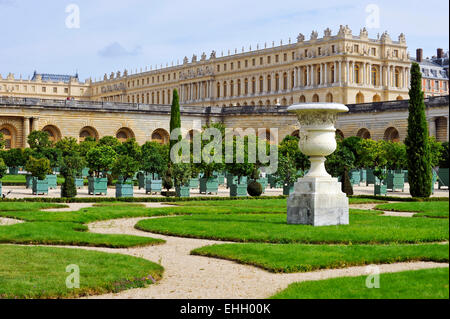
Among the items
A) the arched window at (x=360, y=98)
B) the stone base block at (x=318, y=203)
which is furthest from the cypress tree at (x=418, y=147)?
the arched window at (x=360, y=98)

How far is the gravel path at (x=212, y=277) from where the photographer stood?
8086 mm

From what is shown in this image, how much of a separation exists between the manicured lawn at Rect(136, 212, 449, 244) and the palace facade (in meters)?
67.4

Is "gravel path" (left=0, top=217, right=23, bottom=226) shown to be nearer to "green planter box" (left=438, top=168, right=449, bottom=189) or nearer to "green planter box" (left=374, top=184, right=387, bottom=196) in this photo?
"green planter box" (left=374, top=184, right=387, bottom=196)

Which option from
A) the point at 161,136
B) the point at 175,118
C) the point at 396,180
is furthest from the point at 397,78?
the point at 175,118

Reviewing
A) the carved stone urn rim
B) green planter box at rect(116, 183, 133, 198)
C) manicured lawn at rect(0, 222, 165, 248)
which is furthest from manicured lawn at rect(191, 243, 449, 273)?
green planter box at rect(116, 183, 133, 198)

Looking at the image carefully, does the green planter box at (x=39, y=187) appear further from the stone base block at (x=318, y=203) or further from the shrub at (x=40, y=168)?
the stone base block at (x=318, y=203)

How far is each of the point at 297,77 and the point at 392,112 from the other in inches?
1288

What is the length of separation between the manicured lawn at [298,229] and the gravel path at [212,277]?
1.84 metres

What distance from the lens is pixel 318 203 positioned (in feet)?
47.6

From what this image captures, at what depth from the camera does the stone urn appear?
571 inches

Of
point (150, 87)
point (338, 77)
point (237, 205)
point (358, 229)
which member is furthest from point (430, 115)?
point (150, 87)

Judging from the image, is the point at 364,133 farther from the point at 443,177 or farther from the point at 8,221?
the point at 8,221

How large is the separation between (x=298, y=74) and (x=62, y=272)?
80867mm
